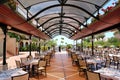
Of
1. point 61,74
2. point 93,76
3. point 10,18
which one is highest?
point 10,18

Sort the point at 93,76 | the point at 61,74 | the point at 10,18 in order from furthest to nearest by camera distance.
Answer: the point at 61,74 < the point at 10,18 < the point at 93,76

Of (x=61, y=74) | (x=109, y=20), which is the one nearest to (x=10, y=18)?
(x=109, y=20)

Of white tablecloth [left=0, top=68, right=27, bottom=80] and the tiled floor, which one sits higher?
white tablecloth [left=0, top=68, right=27, bottom=80]

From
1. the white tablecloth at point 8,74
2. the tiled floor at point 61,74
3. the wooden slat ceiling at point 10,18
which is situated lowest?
the tiled floor at point 61,74

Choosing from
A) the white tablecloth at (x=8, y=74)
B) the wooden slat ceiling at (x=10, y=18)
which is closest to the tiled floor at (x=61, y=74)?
the white tablecloth at (x=8, y=74)

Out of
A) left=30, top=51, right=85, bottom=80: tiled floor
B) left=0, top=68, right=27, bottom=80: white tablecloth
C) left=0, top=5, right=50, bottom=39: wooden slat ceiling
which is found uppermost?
left=0, top=5, right=50, bottom=39: wooden slat ceiling

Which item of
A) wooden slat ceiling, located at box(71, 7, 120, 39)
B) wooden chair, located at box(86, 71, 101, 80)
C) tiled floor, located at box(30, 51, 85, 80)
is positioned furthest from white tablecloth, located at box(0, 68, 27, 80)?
wooden slat ceiling, located at box(71, 7, 120, 39)

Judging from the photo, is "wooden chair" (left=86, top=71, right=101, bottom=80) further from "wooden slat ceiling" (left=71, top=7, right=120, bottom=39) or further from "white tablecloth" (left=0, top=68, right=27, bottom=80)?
"white tablecloth" (left=0, top=68, right=27, bottom=80)

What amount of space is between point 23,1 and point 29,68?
12.8 ft

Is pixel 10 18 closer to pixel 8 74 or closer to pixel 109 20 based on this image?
pixel 8 74

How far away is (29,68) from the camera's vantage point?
35.0 ft

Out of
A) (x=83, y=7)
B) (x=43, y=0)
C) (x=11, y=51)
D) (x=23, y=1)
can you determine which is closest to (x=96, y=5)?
(x=83, y=7)

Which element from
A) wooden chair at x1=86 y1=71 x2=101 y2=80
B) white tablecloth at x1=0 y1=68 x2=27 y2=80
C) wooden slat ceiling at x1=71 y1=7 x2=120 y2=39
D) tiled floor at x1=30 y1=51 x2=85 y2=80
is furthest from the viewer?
tiled floor at x1=30 y1=51 x2=85 y2=80

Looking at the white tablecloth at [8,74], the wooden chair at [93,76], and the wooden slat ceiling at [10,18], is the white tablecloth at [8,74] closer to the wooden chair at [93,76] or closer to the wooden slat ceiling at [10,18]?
the wooden slat ceiling at [10,18]
